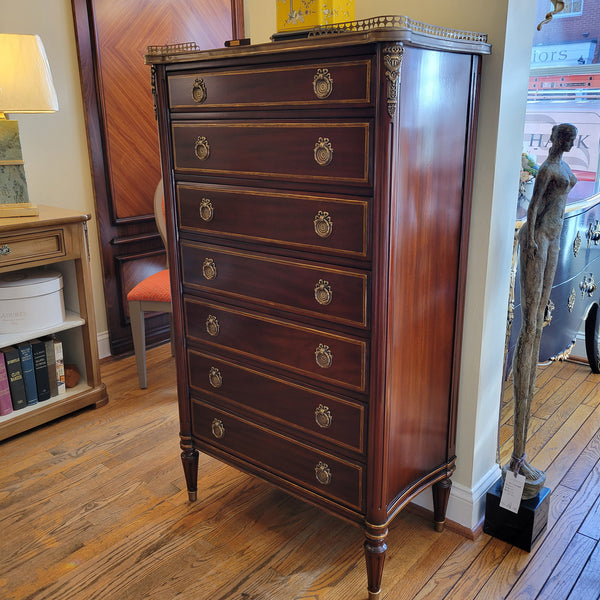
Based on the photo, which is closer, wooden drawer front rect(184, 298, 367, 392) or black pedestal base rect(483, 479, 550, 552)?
wooden drawer front rect(184, 298, 367, 392)

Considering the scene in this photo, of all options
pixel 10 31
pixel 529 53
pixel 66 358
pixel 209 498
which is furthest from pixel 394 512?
pixel 10 31

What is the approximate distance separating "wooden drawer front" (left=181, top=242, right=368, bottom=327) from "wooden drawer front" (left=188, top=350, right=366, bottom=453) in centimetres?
23

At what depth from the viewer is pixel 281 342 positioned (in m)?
1.67

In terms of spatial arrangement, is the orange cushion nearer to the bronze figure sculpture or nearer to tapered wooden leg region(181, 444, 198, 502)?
tapered wooden leg region(181, 444, 198, 502)

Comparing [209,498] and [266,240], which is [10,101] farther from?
[209,498]

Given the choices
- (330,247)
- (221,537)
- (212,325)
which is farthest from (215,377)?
(330,247)

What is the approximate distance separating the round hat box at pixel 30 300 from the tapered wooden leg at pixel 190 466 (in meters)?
0.94

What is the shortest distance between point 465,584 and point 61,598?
113 cm

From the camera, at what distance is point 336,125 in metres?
1.39

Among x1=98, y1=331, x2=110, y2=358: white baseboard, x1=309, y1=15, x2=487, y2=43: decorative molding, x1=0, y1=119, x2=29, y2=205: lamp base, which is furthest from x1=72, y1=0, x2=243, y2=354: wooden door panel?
x1=309, y1=15, x2=487, y2=43: decorative molding

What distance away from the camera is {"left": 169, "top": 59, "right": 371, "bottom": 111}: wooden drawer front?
134cm

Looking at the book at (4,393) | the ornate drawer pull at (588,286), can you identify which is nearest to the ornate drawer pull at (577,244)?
the ornate drawer pull at (588,286)

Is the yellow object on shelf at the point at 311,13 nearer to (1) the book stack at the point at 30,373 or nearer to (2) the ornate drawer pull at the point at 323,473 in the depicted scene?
(2) the ornate drawer pull at the point at 323,473

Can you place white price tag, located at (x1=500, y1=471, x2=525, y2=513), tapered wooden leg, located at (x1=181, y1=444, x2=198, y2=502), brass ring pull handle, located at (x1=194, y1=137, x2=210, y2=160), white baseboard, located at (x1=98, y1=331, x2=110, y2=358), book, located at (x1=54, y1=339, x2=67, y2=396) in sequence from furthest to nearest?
1. white baseboard, located at (x1=98, y1=331, x2=110, y2=358)
2. book, located at (x1=54, y1=339, x2=67, y2=396)
3. tapered wooden leg, located at (x1=181, y1=444, x2=198, y2=502)
4. white price tag, located at (x1=500, y1=471, x2=525, y2=513)
5. brass ring pull handle, located at (x1=194, y1=137, x2=210, y2=160)
